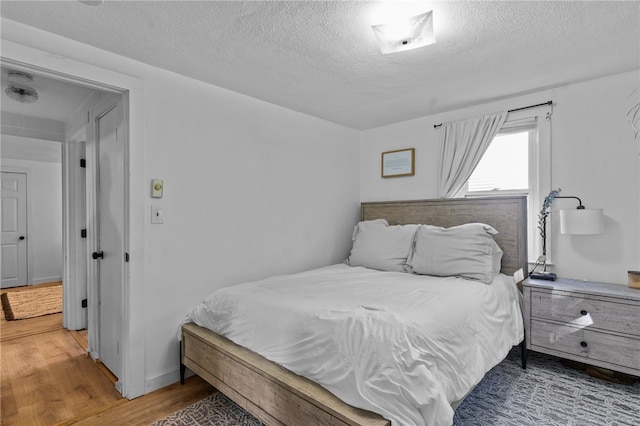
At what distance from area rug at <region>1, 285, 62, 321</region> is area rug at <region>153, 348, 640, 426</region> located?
3.49m

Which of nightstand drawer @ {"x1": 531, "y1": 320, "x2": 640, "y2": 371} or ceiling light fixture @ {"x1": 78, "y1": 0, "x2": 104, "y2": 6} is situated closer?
ceiling light fixture @ {"x1": 78, "y1": 0, "x2": 104, "y2": 6}

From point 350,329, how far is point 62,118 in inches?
155

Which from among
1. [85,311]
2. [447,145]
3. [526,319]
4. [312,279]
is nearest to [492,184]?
[447,145]

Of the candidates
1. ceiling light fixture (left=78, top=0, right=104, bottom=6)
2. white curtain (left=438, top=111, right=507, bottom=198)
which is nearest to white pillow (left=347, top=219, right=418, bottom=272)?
white curtain (left=438, top=111, right=507, bottom=198)

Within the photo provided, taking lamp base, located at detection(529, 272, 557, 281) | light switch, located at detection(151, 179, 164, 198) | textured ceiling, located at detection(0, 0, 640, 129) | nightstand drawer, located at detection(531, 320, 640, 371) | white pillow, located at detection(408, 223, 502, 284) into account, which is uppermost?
textured ceiling, located at detection(0, 0, 640, 129)

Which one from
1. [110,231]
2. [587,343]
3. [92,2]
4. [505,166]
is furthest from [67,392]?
[505,166]

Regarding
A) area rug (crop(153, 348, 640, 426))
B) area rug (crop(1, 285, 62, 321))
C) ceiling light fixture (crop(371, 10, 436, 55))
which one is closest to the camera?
ceiling light fixture (crop(371, 10, 436, 55))

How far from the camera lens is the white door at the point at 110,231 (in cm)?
Answer: 242

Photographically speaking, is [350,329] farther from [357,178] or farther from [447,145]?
[357,178]

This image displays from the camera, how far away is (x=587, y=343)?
234 cm

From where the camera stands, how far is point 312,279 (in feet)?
8.79

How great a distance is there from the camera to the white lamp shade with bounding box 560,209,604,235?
2.46m

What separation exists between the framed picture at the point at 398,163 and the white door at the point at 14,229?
6.45 m

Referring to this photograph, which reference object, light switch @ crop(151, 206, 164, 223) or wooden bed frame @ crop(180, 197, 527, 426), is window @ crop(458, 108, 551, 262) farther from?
light switch @ crop(151, 206, 164, 223)
